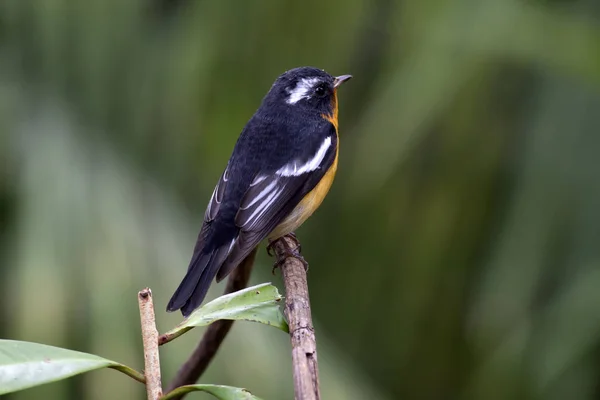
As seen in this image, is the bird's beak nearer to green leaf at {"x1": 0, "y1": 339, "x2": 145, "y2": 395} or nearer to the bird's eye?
the bird's eye

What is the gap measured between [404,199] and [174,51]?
145 centimetres

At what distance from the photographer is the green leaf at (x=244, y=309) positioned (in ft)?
4.91

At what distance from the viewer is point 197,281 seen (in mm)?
2422

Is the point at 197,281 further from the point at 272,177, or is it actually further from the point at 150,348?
the point at 150,348

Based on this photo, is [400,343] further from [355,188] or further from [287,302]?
[287,302]

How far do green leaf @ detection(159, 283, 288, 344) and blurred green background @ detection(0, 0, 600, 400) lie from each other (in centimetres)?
111

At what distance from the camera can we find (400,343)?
4148 millimetres

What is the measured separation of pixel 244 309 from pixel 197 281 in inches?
36.7

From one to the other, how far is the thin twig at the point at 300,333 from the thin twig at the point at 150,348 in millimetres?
237

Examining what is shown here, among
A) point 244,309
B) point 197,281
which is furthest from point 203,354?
point 244,309

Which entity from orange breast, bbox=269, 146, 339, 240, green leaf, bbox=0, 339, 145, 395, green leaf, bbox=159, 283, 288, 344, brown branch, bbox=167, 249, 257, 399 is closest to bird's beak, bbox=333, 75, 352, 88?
orange breast, bbox=269, 146, 339, 240

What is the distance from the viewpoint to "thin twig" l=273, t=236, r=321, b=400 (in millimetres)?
1225

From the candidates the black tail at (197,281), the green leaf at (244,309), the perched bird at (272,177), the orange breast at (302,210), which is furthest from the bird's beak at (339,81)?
the green leaf at (244,309)

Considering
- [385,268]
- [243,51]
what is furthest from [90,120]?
[385,268]
